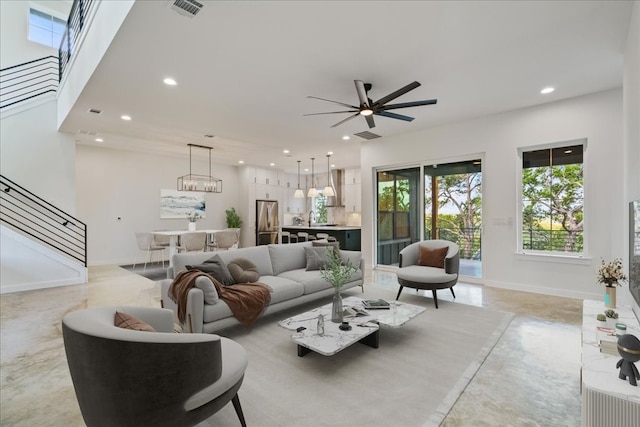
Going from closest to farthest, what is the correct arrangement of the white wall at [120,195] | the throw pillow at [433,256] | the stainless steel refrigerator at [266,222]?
the throw pillow at [433,256] → the white wall at [120,195] → the stainless steel refrigerator at [266,222]

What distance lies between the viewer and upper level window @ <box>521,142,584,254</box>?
4699 mm

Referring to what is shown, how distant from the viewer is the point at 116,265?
7.57m

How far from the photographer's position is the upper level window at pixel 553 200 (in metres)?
4.70

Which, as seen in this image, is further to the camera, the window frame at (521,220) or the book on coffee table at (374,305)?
the window frame at (521,220)

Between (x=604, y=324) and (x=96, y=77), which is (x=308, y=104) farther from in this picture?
(x=604, y=324)

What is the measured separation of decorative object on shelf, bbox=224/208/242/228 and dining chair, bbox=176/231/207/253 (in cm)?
276

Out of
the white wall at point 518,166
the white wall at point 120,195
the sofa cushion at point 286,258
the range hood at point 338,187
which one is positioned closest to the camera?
the white wall at point 518,166

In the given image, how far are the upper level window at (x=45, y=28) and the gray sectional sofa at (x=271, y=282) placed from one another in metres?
8.09

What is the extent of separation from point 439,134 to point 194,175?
22.7 ft

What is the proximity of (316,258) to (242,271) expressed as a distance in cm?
125

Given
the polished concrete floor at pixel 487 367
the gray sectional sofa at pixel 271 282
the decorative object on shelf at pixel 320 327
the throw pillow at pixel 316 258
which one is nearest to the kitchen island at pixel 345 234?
the gray sectional sofa at pixel 271 282

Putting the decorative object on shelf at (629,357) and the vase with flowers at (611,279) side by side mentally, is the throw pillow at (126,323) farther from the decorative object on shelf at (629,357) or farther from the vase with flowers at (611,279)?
the vase with flowers at (611,279)

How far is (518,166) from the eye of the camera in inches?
201

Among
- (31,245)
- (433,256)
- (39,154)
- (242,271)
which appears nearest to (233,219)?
(39,154)
